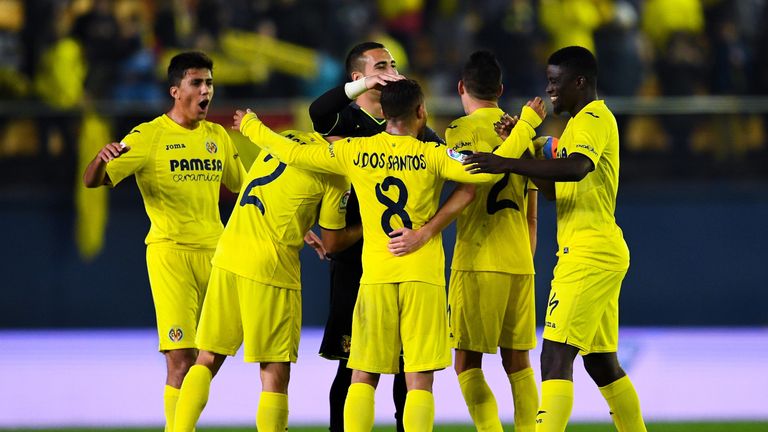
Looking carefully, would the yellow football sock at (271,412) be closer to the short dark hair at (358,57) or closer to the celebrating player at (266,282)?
the celebrating player at (266,282)

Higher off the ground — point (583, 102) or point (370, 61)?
point (370, 61)

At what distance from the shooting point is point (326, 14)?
13727 mm

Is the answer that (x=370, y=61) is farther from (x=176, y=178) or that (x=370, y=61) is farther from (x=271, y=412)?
(x=271, y=412)

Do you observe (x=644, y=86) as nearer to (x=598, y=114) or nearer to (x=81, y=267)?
(x=81, y=267)

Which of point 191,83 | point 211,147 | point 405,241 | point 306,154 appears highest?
point 191,83

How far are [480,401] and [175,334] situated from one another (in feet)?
5.72

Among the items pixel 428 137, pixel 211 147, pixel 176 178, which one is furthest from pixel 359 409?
pixel 211 147

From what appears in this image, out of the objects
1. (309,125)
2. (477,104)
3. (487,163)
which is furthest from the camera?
(309,125)

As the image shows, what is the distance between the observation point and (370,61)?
21.5ft

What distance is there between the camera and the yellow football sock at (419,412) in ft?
18.4

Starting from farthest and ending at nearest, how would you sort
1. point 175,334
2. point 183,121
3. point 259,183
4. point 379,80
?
point 183,121 < point 175,334 < point 259,183 < point 379,80

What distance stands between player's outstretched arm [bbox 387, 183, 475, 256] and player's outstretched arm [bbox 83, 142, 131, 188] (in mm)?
1671

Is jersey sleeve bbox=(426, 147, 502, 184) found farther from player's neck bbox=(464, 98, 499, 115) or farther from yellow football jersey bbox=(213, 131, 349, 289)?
player's neck bbox=(464, 98, 499, 115)

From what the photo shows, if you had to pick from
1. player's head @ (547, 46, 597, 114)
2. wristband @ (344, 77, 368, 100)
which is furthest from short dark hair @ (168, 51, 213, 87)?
player's head @ (547, 46, 597, 114)
